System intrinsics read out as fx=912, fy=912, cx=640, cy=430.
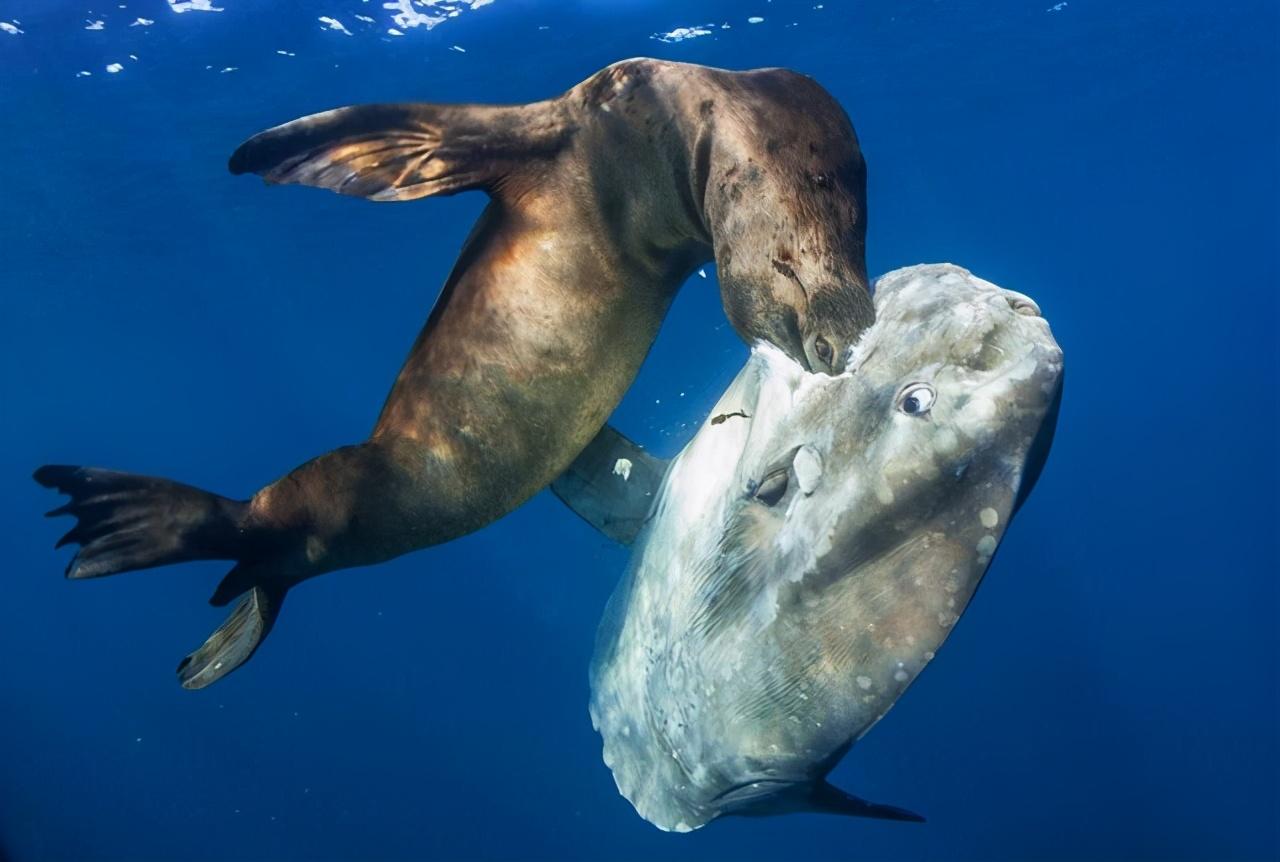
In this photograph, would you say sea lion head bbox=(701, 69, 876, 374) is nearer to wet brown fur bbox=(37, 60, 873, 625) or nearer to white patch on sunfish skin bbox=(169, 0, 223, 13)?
wet brown fur bbox=(37, 60, 873, 625)

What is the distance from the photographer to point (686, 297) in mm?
49062

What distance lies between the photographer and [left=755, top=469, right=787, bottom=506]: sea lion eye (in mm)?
2645

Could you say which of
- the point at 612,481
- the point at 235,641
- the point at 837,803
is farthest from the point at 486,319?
the point at 837,803

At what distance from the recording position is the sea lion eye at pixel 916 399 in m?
2.28

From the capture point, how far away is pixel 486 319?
3.33 m

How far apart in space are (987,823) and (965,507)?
3116 cm

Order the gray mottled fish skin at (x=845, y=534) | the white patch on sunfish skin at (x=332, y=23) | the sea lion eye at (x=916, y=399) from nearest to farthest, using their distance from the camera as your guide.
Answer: the gray mottled fish skin at (x=845, y=534) → the sea lion eye at (x=916, y=399) → the white patch on sunfish skin at (x=332, y=23)

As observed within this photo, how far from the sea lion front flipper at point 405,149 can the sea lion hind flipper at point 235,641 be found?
4.99 feet

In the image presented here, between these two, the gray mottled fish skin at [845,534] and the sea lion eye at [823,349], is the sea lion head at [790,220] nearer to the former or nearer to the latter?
the sea lion eye at [823,349]

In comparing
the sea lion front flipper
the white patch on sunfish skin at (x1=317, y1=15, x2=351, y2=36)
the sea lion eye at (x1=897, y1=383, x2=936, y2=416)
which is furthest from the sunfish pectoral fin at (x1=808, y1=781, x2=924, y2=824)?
the white patch on sunfish skin at (x1=317, y1=15, x2=351, y2=36)

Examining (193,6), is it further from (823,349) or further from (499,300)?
(823,349)

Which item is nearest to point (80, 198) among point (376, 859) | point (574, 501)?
point (376, 859)

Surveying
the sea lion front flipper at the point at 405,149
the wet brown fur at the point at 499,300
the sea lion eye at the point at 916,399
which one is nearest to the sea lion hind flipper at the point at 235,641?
the wet brown fur at the point at 499,300

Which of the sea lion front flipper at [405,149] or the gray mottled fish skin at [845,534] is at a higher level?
the sea lion front flipper at [405,149]
